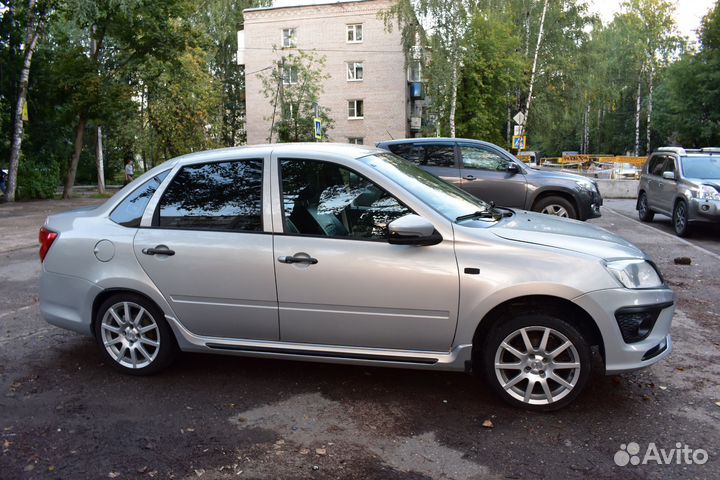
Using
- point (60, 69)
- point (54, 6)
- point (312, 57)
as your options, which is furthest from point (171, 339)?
point (312, 57)

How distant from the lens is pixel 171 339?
4414mm

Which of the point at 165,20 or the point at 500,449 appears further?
the point at 165,20

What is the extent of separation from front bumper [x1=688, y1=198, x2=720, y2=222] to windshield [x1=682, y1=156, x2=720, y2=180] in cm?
90

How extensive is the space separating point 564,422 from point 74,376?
3.50 m

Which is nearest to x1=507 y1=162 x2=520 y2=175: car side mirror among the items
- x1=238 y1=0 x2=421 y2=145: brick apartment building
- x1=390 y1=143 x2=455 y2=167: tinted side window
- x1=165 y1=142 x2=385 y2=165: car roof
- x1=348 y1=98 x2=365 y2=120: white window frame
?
x1=390 y1=143 x2=455 y2=167: tinted side window

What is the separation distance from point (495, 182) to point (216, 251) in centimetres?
786

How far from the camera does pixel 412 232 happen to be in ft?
12.1

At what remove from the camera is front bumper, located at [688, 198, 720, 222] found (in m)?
11.2

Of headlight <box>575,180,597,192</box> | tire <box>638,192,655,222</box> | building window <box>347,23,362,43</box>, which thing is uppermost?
building window <box>347,23,362,43</box>

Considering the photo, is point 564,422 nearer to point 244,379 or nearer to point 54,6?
point 244,379

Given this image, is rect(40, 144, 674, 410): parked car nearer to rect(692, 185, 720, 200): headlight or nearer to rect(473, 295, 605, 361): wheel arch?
rect(473, 295, 605, 361): wheel arch

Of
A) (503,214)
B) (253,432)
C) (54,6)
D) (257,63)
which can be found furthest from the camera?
(257,63)

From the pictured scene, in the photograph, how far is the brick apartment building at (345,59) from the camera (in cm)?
4222

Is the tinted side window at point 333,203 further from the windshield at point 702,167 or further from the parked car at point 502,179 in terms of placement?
the windshield at point 702,167
